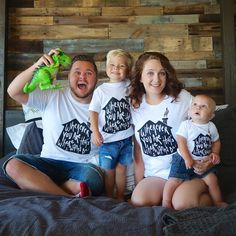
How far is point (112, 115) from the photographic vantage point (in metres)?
1.72

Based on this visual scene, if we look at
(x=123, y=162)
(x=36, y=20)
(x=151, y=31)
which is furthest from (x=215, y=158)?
(x=36, y=20)

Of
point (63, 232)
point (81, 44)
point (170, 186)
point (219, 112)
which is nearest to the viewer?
point (63, 232)

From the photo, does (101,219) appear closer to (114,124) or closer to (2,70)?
(114,124)

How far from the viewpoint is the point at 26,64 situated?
9.18 ft

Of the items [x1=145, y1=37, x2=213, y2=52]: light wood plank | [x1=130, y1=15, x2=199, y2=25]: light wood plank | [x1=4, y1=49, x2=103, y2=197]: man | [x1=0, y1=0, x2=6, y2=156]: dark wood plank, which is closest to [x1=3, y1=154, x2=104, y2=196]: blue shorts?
[x1=4, y1=49, x2=103, y2=197]: man

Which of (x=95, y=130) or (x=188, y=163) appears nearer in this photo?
(x=188, y=163)

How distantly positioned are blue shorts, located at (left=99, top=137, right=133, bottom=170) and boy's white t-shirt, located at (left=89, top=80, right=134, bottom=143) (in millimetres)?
28

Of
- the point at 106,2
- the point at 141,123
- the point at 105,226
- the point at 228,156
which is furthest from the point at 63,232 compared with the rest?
the point at 106,2

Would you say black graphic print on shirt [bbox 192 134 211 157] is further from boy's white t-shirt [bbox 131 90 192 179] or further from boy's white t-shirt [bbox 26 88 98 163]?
boy's white t-shirt [bbox 26 88 98 163]

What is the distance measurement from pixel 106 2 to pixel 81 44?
0.41 m

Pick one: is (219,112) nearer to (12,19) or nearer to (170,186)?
(170,186)

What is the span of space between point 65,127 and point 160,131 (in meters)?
0.52

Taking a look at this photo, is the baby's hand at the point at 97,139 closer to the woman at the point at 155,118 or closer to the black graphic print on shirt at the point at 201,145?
the woman at the point at 155,118

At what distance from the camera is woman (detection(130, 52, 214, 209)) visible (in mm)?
1591
